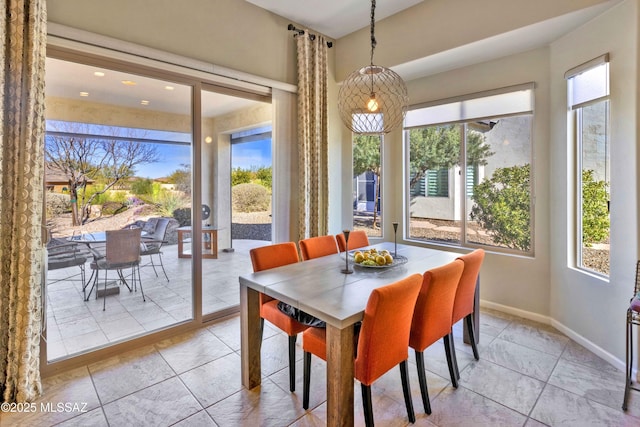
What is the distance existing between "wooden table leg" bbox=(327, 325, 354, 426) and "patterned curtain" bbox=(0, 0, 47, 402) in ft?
6.73

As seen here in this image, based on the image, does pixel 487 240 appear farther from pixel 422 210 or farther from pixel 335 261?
pixel 335 261

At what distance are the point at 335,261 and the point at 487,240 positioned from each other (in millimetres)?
2141

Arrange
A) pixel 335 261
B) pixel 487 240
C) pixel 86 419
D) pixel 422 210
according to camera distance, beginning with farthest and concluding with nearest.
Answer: pixel 422 210, pixel 487 240, pixel 335 261, pixel 86 419

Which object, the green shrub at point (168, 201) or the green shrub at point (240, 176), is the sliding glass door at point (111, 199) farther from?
the green shrub at point (240, 176)

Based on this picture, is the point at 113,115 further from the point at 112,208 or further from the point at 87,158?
the point at 112,208

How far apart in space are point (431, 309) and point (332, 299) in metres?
0.65

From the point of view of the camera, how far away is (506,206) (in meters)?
3.64

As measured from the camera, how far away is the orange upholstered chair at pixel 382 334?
1.62m

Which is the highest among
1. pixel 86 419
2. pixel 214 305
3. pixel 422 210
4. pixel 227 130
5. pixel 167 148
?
pixel 227 130

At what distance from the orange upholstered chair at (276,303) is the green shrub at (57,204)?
153 cm

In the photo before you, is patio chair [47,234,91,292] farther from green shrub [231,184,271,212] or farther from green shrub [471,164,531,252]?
green shrub [471,164,531,252]

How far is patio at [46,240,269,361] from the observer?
2643 millimetres

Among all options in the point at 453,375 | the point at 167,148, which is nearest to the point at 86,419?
the point at 167,148

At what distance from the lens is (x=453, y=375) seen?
2.25 metres
